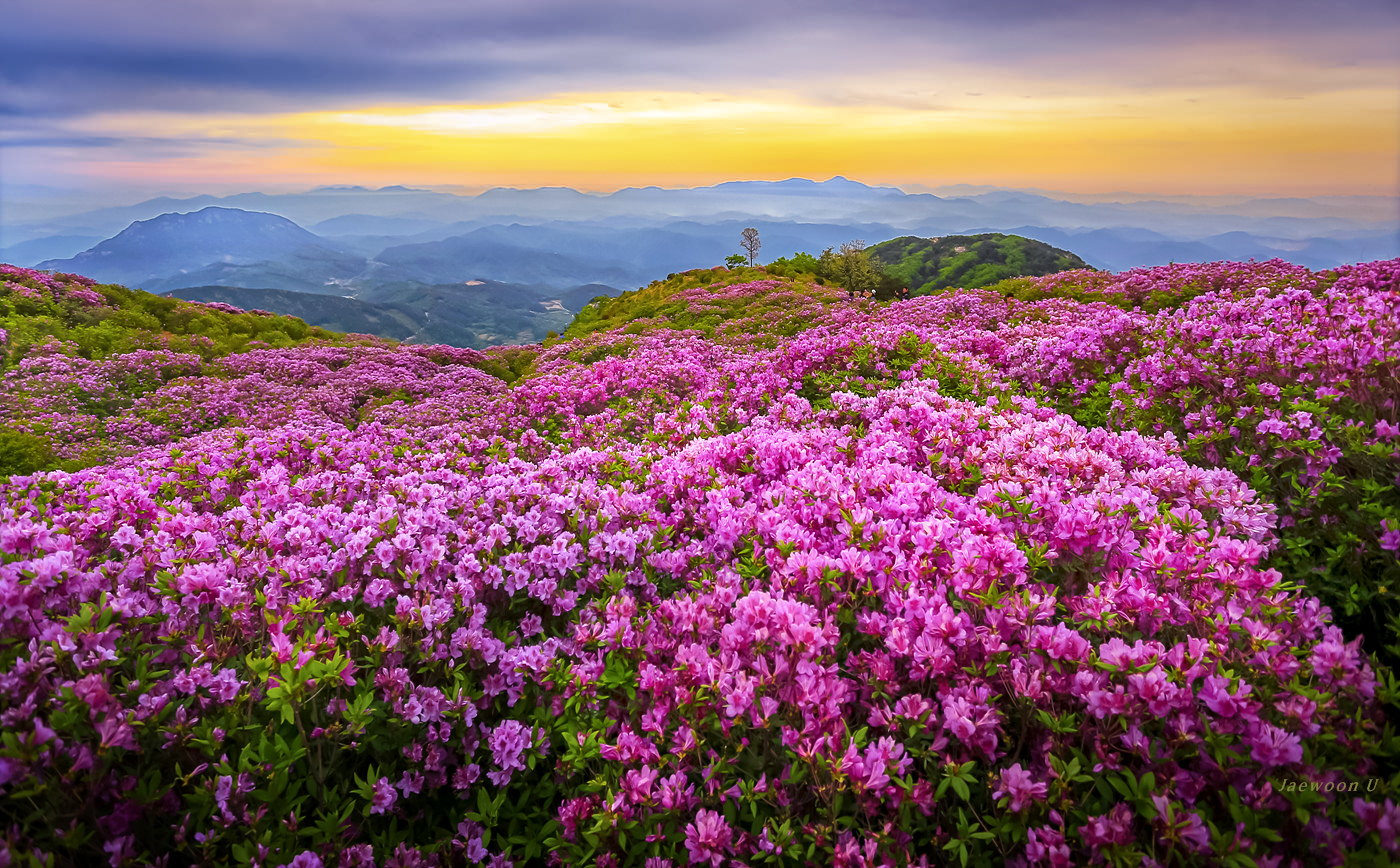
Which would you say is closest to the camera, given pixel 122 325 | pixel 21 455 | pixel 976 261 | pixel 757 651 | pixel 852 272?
pixel 757 651

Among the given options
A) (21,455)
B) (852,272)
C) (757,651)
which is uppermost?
(852,272)

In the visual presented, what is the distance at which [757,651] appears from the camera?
3502 millimetres

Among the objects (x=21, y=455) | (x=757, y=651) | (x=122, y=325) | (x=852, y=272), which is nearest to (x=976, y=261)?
(x=852, y=272)

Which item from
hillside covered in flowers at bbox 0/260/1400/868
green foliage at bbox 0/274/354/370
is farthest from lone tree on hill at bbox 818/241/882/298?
hillside covered in flowers at bbox 0/260/1400/868

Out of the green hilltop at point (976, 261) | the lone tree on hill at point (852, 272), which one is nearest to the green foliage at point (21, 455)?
the lone tree on hill at point (852, 272)

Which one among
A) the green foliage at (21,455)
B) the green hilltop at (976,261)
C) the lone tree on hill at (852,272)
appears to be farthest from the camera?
the green hilltop at (976,261)

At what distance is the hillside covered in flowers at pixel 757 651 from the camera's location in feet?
9.50

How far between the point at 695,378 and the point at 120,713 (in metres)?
11.0

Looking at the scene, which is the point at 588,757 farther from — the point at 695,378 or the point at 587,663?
the point at 695,378

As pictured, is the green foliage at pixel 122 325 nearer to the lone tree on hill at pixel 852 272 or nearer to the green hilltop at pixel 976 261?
the lone tree on hill at pixel 852 272

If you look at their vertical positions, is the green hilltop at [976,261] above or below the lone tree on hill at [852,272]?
above

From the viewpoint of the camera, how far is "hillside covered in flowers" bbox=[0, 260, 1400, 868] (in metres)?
2.89

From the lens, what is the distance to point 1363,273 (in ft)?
44.7

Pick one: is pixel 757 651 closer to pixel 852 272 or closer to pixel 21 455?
pixel 21 455
